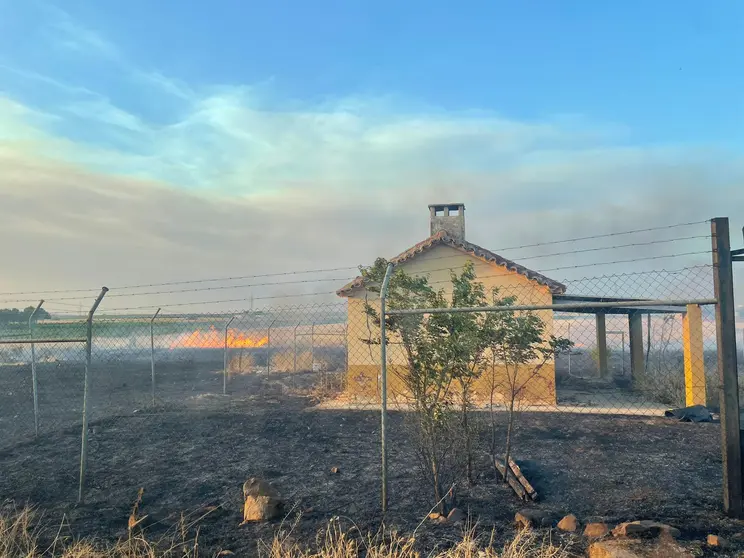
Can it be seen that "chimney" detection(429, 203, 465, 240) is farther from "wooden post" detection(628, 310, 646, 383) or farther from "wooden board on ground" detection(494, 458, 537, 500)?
"wooden board on ground" detection(494, 458, 537, 500)

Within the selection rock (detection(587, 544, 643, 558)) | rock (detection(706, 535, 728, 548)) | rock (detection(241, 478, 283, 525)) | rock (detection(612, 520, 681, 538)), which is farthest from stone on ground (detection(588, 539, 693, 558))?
rock (detection(241, 478, 283, 525))

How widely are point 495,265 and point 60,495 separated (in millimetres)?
12279

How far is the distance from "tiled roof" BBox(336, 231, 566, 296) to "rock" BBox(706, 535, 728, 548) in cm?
1120

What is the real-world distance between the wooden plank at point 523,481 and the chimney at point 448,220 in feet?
40.0

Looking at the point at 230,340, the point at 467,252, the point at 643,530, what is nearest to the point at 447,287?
the point at 467,252

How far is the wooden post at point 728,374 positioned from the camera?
14.8 feet

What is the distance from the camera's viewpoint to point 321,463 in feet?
23.8

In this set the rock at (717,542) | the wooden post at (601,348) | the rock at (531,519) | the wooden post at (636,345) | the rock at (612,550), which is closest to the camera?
the rock at (612,550)

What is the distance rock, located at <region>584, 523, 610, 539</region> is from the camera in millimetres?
4242

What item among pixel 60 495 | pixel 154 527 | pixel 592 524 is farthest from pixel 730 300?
pixel 60 495

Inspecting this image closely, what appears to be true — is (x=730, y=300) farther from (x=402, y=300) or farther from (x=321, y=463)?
(x=321, y=463)

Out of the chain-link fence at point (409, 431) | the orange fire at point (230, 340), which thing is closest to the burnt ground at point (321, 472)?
the chain-link fence at point (409, 431)

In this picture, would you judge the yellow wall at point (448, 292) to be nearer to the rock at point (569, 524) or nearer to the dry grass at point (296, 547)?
the rock at point (569, 524)

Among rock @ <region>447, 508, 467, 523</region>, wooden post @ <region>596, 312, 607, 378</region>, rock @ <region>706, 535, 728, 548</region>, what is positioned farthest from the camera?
wooden post @ <region>596, 312, 607, 378</region>
